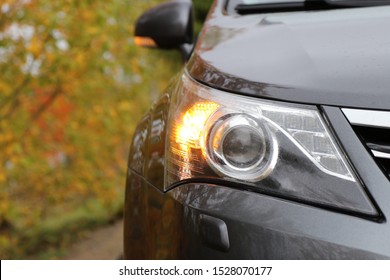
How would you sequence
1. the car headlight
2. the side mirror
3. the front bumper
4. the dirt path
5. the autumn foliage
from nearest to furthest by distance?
the front bumper
the car headlight
the side mirror
the autumn foliage
the dirt path

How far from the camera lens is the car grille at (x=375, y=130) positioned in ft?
4.99

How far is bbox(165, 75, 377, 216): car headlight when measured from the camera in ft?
5.05

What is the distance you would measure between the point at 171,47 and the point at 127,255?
0.99 m

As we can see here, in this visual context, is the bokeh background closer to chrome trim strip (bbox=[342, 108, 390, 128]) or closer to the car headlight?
the car headlight

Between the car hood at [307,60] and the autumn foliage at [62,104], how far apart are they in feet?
10.9

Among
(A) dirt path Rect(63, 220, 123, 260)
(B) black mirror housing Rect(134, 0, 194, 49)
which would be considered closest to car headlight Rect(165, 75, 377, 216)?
(B) black mirror housing Rect(134, 0, 194, 49)

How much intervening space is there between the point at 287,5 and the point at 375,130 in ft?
3.42

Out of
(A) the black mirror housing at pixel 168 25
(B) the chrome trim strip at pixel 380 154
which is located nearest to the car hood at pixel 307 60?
(B) the chrome trim strip at pixel 380 154

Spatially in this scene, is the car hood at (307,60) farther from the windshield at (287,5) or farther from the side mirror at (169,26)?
the side mirror at (169,26)

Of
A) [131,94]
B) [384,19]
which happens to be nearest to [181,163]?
[384,19]

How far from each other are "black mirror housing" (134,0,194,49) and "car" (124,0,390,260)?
702mm

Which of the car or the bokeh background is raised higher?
the car

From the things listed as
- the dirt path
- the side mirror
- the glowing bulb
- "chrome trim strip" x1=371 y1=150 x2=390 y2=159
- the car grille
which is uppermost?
the car grille

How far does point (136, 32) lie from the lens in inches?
110
